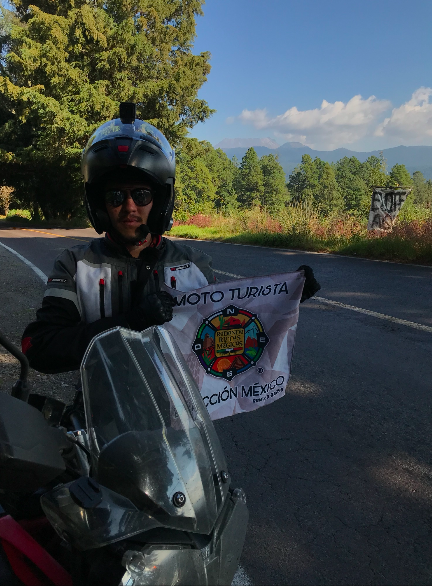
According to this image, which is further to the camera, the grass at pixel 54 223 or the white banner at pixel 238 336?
the grass at pixel 54 223

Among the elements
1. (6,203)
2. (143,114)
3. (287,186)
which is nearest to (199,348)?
(143,114)

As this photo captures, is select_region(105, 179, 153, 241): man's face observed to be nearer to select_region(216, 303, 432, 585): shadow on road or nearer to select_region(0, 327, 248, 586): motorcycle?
select_region(0, 327, 248, 586): motorcycle

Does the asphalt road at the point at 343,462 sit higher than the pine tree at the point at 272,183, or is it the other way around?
the pine tree at the point at 272,183

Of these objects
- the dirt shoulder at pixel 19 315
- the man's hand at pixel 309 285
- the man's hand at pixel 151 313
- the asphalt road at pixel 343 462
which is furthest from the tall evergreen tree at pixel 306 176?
the man's hand at pixel 151 313

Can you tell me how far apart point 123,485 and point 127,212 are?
1485 mm

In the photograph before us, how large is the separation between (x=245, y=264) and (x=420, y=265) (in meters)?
3.82

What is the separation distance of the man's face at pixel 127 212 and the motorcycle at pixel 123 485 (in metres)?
0.98

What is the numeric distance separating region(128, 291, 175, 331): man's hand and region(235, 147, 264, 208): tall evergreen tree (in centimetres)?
10641

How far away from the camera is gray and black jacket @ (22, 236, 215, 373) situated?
199 centimetres

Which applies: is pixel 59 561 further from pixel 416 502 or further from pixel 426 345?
pixel 426 345

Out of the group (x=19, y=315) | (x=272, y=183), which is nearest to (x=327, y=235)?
(x=19, y=315)

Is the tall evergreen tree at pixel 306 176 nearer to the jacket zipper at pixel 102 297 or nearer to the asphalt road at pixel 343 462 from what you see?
the asphalt road at pixel 343 462

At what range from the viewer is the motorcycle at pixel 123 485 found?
105 cm

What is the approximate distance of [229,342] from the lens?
2.49 metres
